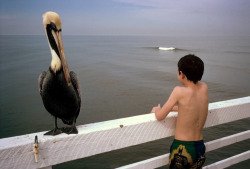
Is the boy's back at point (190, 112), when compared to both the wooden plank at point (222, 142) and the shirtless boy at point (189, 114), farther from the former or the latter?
the wooden plank at point (222, 142)

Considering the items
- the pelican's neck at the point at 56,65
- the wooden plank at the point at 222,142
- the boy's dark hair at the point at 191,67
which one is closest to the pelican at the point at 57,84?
the pelican's neck at the point at 56,65

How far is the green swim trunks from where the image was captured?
1622mm

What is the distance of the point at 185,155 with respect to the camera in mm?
1626

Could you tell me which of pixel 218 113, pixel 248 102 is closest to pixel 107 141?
pixel 218 113

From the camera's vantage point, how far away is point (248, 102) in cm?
184

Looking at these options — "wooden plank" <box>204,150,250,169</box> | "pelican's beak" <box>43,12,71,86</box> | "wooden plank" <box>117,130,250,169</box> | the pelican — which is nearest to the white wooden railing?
"wooden plank" <box>117,130,250,169</box>

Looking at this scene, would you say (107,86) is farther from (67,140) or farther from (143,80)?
(67,140)

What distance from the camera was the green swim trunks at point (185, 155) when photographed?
162 centimetres

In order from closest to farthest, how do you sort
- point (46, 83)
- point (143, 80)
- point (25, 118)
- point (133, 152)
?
point (46, 83) < point (133, 152) < point (25, 118) < point (143, 80)

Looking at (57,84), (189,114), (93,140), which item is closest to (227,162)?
(189,114)

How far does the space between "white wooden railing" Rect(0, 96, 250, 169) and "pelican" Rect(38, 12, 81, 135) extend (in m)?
0.73

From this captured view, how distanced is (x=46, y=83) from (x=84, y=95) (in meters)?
9.47

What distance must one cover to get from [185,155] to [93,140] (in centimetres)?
72

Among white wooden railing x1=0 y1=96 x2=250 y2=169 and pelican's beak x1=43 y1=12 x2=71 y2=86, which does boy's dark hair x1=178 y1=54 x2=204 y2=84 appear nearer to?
white wooden railing x1=0 y1=96 x2=250 y2=169
